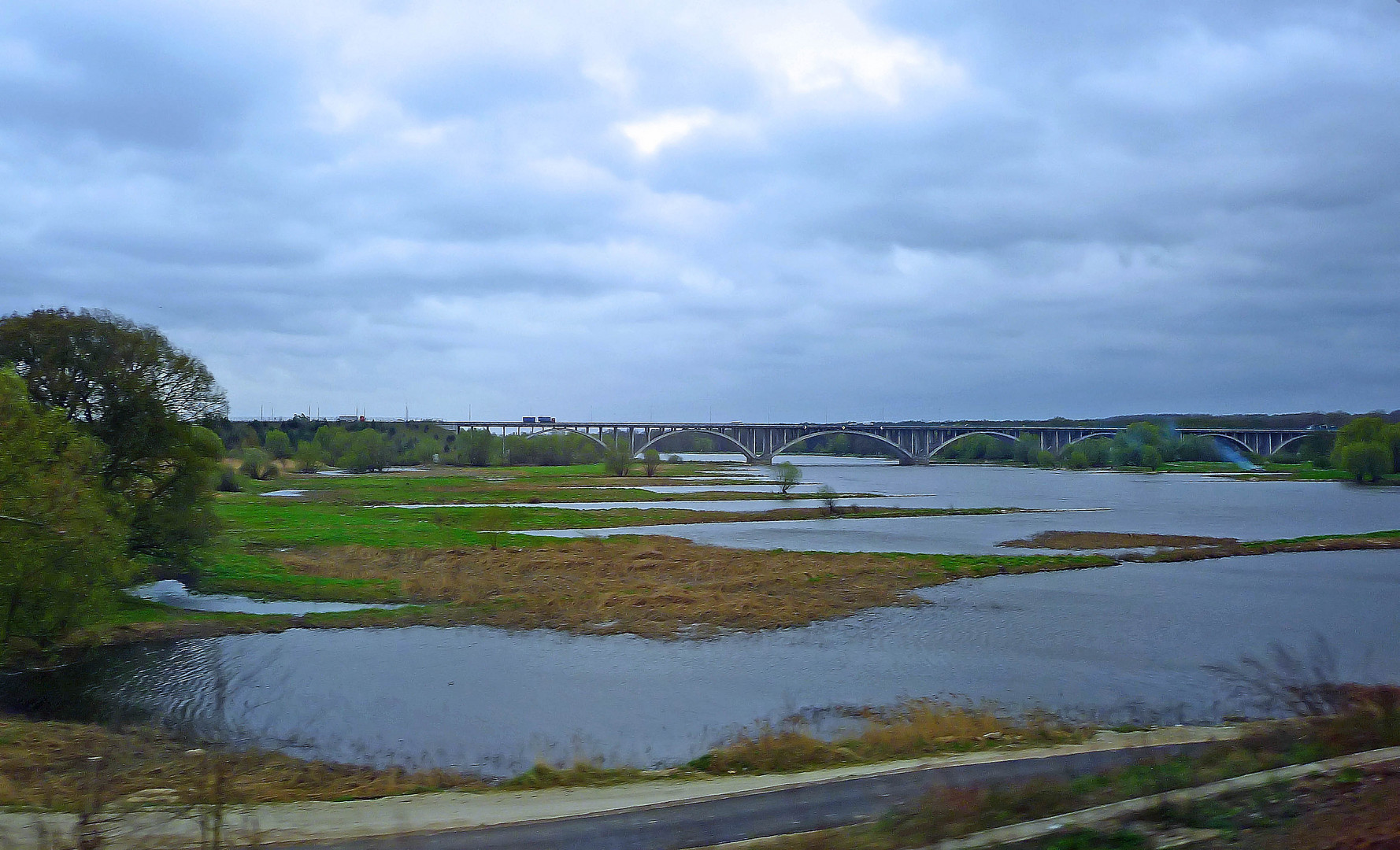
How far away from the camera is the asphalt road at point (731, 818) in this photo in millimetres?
8688

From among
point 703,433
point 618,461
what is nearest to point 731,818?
point 618,461

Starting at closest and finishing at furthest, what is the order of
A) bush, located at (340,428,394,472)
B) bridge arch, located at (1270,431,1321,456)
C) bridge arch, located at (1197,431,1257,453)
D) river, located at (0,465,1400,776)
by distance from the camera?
river, located at (0,465,1400,776) < bridge arch, located at (1270,431,1321,456) < bush, located at (340,428,394,472) < bridge arch, located at (1197,431,1257,453)

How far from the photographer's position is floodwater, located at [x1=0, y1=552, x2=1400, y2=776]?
16.4 metres

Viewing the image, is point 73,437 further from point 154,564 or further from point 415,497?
point 415,497

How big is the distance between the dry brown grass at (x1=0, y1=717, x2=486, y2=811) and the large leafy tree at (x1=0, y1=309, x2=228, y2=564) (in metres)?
14.7

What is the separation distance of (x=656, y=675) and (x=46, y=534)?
536 inches

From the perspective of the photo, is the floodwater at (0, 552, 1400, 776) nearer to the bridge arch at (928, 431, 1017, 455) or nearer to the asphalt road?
the asphalt road

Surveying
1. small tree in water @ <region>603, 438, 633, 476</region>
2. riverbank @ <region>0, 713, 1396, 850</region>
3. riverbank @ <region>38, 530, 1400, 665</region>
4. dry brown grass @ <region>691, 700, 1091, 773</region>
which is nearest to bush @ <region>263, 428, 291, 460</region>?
small tree in water @ <region>603, 438, 633, 476</region>

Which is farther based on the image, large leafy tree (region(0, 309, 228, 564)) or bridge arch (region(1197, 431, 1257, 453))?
bridge arch (region(1197, 431, 1257, 453))

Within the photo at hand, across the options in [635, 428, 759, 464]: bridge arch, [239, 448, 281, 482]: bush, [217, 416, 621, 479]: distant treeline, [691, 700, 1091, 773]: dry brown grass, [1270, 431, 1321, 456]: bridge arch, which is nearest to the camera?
[691, 700, 1091, 773]: dry brown grass

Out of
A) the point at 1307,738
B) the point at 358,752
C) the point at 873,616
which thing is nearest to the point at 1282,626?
the point at 873,616

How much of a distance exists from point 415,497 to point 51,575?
53.1 meters

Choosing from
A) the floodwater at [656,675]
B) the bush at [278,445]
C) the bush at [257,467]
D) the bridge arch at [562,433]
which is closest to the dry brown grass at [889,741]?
the floodwater at [656,675]

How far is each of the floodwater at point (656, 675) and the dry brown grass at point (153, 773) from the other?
4.10ft
